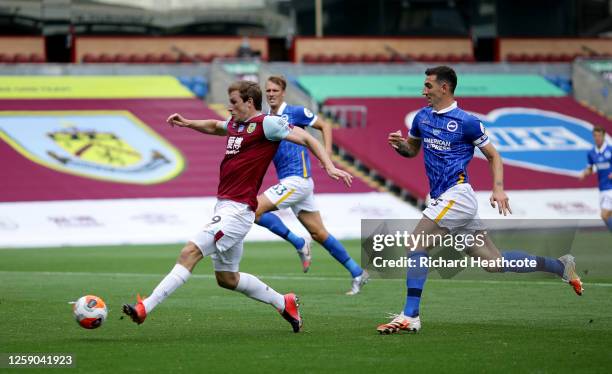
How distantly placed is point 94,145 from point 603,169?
45.2ft

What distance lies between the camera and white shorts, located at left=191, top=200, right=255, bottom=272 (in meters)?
9.73

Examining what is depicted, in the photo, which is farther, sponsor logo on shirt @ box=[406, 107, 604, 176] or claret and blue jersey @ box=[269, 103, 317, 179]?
sponsor logo on shirt @ box=[406, 107, 604, 176]

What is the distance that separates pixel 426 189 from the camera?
3181cm

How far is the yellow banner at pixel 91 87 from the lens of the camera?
33938 mm

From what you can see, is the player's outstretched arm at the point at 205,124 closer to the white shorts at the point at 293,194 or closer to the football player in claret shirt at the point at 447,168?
the football player in claret shirt at the point at 447,168

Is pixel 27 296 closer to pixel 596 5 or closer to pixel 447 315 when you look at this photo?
pixel 447 315

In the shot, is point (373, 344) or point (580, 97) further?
point (580, 97)

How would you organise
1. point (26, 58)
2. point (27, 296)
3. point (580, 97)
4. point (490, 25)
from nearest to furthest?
point (27, 296), point (26, 58), point (580, 97), point (490, 25)

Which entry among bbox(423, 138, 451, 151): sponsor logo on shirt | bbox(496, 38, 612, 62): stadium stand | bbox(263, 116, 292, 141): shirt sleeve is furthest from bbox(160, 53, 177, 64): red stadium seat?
bbox(263, 116, 292, 141): shirt sleeve

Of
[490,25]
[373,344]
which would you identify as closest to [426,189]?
[490,25]

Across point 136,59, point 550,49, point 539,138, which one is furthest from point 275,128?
point 550,49

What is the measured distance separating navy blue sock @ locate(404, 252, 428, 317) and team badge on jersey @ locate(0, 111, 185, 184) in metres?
19.6

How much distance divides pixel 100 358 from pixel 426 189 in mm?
23835

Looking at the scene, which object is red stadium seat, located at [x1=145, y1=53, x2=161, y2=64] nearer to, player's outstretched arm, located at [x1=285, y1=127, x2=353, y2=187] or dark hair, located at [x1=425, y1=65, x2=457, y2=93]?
dark hair, located at [x1=425, y1=65, x2=457, y2=93]
